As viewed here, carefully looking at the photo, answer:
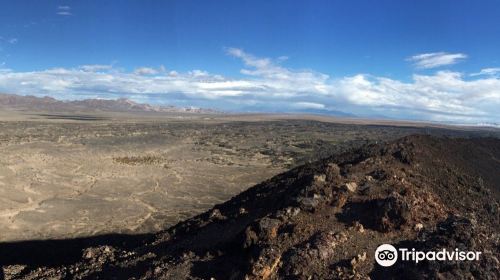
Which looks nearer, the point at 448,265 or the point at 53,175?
the point at 448,265

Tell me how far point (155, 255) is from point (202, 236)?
1144 millimetres

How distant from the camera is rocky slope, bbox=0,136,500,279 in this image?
8398 millimetres

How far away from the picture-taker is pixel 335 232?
9.10 meters

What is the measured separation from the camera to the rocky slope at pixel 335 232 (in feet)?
27.6

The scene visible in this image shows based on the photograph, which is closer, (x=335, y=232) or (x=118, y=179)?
(x=335, y=232)

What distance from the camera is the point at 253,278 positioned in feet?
27.2

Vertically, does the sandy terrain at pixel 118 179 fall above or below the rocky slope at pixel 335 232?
below

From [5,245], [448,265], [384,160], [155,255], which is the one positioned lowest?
[5,245]

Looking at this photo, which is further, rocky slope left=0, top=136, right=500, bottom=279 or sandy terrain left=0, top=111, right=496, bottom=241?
sandy terrain left=0, top=111, right=496, bottom=241

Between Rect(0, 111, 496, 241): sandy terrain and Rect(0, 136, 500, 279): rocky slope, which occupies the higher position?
Rect(0, 136, 500, 279): rocky slope

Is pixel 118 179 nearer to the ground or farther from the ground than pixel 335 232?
nearer to the ground

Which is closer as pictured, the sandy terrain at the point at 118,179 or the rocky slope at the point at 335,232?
the rocky slope at the point at 335,232

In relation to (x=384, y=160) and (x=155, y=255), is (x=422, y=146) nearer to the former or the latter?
(x=384, y=160)

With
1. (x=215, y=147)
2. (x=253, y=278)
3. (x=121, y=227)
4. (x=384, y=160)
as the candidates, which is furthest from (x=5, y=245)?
(x=215, y=147)
